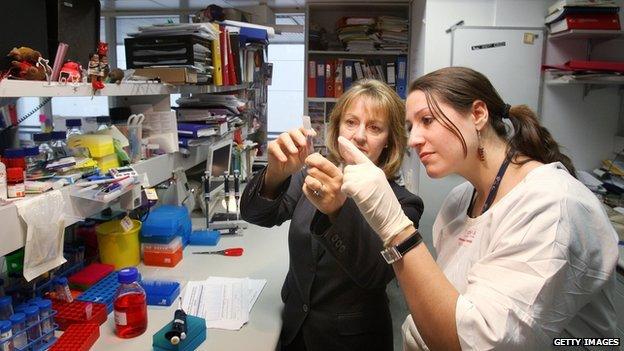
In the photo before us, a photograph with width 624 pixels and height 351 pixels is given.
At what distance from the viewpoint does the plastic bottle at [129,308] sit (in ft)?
4.21

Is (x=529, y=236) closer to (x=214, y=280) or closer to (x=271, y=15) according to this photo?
(x=214, y=280)

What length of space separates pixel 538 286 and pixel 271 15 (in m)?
4.22

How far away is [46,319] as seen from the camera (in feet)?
4.02

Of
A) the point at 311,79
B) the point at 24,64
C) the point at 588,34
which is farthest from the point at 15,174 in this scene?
the point at 588,34

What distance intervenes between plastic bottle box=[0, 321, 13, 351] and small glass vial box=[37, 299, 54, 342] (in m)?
0.12

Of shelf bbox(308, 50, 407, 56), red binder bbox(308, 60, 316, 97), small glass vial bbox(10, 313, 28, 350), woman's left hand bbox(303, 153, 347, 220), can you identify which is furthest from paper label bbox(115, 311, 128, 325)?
shelf bbox(308, 50, 407, 56)

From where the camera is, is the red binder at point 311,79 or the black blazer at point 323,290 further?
the red binder at point 311,79

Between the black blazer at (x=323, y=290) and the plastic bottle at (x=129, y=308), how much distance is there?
41cm

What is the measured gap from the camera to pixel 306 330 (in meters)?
1.39

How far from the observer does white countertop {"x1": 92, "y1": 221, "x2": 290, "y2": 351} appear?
1.27 m

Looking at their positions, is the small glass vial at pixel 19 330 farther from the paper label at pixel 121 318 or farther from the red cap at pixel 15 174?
the red cap at pixel 15 174

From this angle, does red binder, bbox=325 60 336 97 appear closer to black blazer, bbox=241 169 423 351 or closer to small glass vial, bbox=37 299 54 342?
black blazer, bbox=241 169 423 351

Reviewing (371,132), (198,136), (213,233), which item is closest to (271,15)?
(198,136)

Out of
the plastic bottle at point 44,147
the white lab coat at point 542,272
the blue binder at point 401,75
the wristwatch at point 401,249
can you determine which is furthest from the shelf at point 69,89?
the blue binder at point 401,75
